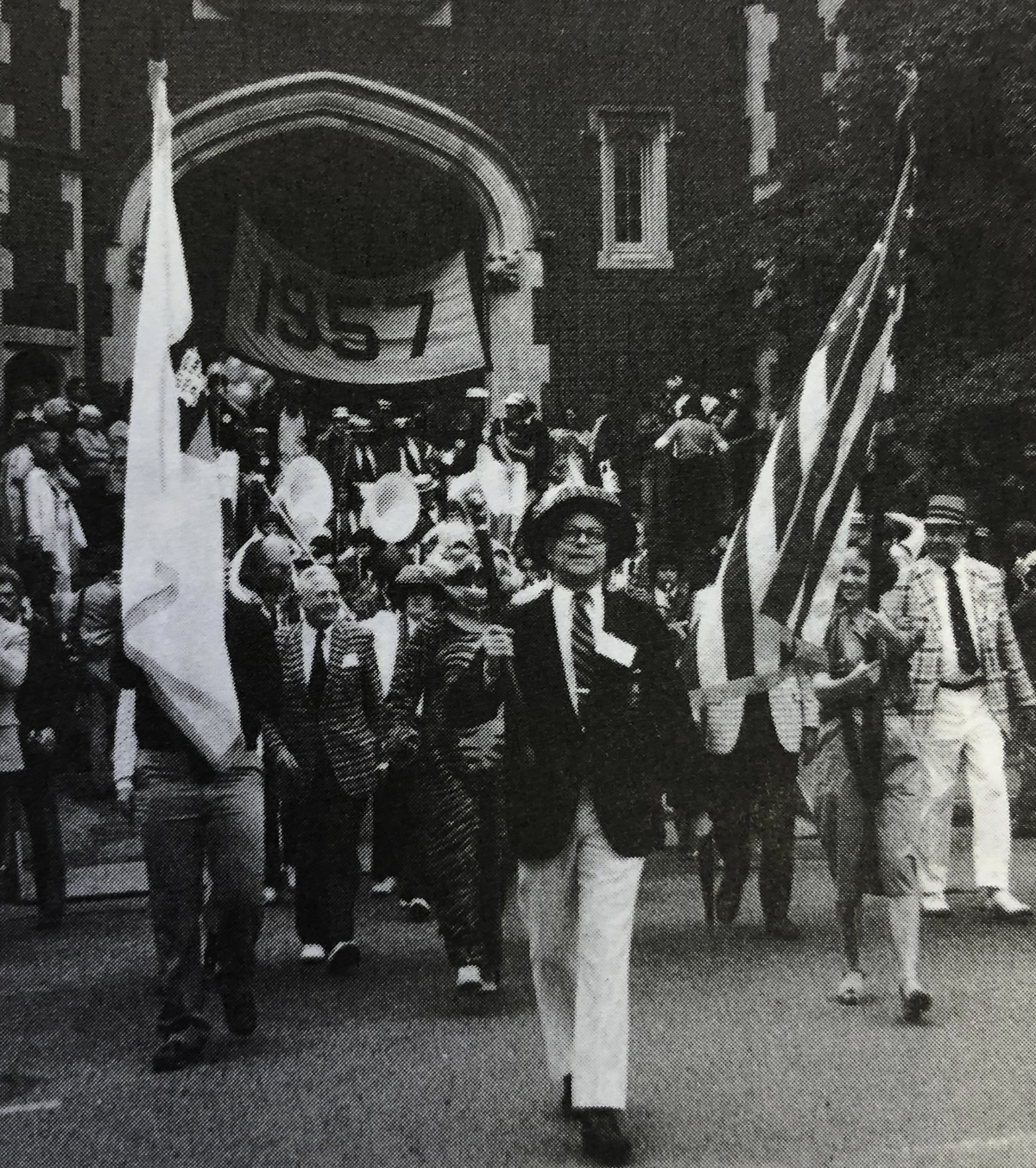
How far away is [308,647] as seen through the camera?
614cm

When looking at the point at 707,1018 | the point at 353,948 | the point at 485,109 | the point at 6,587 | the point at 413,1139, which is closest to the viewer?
the point at 413,1139

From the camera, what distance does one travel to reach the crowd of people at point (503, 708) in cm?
436

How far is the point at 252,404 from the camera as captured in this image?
5680 millimetres

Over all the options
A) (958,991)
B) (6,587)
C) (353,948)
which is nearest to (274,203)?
(6,587)

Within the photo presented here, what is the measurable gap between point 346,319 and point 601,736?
6.58 feet

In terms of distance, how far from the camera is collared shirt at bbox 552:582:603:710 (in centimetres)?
436

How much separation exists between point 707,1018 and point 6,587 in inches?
126

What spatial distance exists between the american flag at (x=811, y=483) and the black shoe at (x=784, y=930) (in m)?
1.40

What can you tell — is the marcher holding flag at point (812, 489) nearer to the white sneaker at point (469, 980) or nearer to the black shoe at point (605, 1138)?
the white sneaker at point (469, 980)

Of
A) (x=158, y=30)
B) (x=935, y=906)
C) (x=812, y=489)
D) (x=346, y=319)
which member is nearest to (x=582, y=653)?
(x=812, y=489)

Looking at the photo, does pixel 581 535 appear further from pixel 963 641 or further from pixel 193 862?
pixel 963 641

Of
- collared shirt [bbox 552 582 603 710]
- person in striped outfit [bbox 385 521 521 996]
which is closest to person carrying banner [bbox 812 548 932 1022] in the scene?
person in striped outfit [bbox 385 521 521 996]

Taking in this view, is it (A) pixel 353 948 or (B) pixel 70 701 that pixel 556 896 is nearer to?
(A) pixel 353 948

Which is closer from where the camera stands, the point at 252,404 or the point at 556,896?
the point at 556,896
